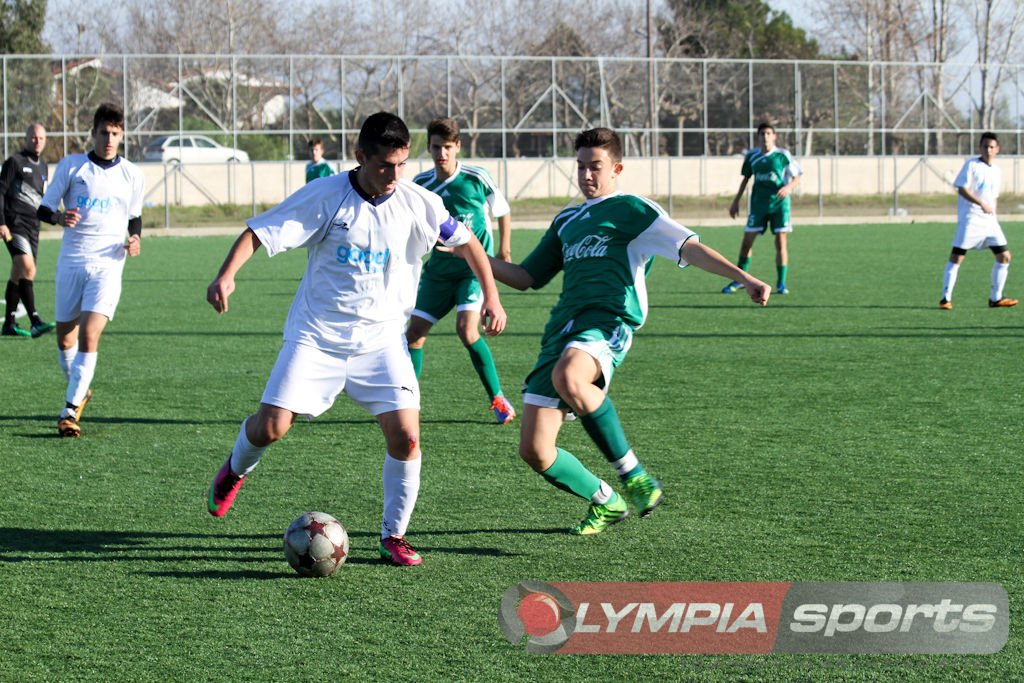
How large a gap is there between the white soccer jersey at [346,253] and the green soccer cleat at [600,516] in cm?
119

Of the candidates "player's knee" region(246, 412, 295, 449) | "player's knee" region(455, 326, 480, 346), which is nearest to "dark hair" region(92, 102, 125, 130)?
"player's knee" region(455, 326, 480, 346)

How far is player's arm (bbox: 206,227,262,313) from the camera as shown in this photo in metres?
4.15

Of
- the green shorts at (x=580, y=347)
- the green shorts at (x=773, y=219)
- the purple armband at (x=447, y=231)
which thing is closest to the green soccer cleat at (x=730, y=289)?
the green shorts at (x=773, y=219)

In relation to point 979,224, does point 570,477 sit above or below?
below

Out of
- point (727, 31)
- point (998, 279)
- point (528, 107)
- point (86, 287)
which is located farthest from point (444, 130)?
point (727, 31)

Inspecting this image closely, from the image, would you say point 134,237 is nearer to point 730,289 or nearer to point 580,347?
point 580,347

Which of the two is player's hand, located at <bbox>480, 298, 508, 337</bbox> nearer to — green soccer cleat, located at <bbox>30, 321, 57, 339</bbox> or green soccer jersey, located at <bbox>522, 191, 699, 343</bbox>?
green soccer jersey, located at <bbox>522, 191, 699, 343</bbox>

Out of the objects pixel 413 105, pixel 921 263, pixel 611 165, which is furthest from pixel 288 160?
pixel 611 165

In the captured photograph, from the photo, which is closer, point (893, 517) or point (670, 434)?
point (893, 517)

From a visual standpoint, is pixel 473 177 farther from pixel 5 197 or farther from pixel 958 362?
pixel 5 197

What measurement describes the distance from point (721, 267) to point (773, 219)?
35.2ft

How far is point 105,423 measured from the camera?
734 centimetres

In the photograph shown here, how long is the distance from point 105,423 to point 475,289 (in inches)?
103

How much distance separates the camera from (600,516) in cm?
490
